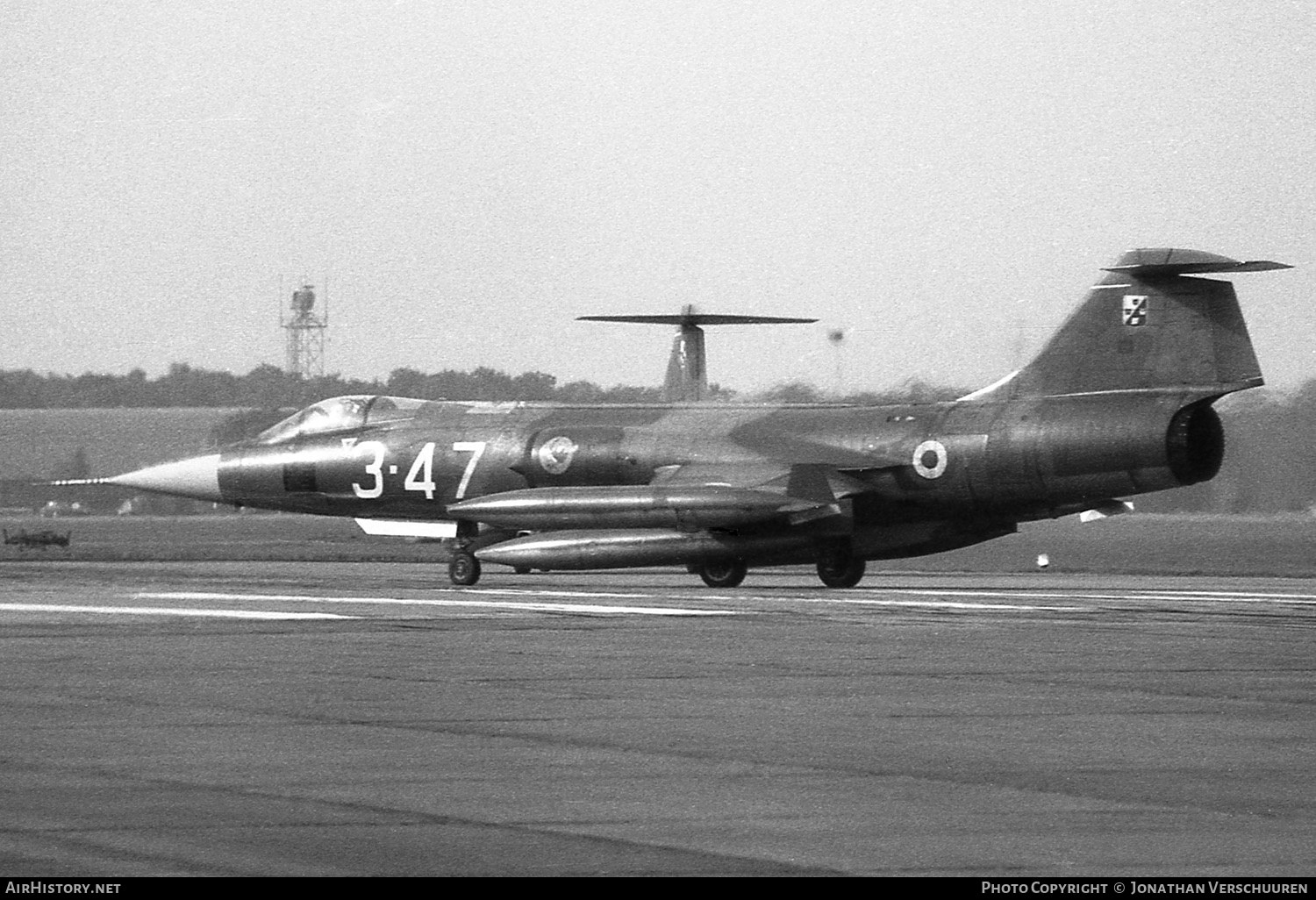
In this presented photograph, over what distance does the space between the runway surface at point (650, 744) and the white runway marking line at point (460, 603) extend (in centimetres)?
118

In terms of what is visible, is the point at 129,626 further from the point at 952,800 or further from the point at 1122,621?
the point at 952,800

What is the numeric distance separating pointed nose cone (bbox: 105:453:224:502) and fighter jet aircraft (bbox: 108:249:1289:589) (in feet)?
2.63

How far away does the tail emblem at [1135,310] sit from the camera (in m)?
26.9

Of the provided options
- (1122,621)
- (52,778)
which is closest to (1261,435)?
(1122,621)

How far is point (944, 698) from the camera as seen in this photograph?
12344 mm

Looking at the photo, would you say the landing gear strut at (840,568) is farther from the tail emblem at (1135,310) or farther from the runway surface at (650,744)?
the runway surface at (650,744)

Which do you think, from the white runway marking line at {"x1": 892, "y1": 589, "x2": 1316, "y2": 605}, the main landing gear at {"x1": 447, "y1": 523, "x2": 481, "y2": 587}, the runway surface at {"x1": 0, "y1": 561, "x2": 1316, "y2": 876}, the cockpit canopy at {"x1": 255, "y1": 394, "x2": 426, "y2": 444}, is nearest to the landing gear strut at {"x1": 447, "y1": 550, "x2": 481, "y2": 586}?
the main landing gear at {"x1": 447, "y1": 523, "x2": 481, "y2": 587}

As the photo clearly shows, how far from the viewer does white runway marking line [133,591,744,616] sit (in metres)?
20.7

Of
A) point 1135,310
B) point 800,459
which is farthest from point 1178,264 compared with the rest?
point 800,459

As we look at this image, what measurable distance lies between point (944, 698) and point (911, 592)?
13756mm

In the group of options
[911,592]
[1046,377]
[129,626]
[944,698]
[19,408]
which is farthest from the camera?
[19,408]

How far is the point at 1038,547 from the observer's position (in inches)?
1677

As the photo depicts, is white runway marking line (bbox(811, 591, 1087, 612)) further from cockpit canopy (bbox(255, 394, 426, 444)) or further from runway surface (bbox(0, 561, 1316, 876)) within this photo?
cockpit canopy (bbox(255, 394, 426, 444))

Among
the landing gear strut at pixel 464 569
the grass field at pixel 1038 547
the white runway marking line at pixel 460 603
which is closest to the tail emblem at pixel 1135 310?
the white runway marking line at pixel 460 603
